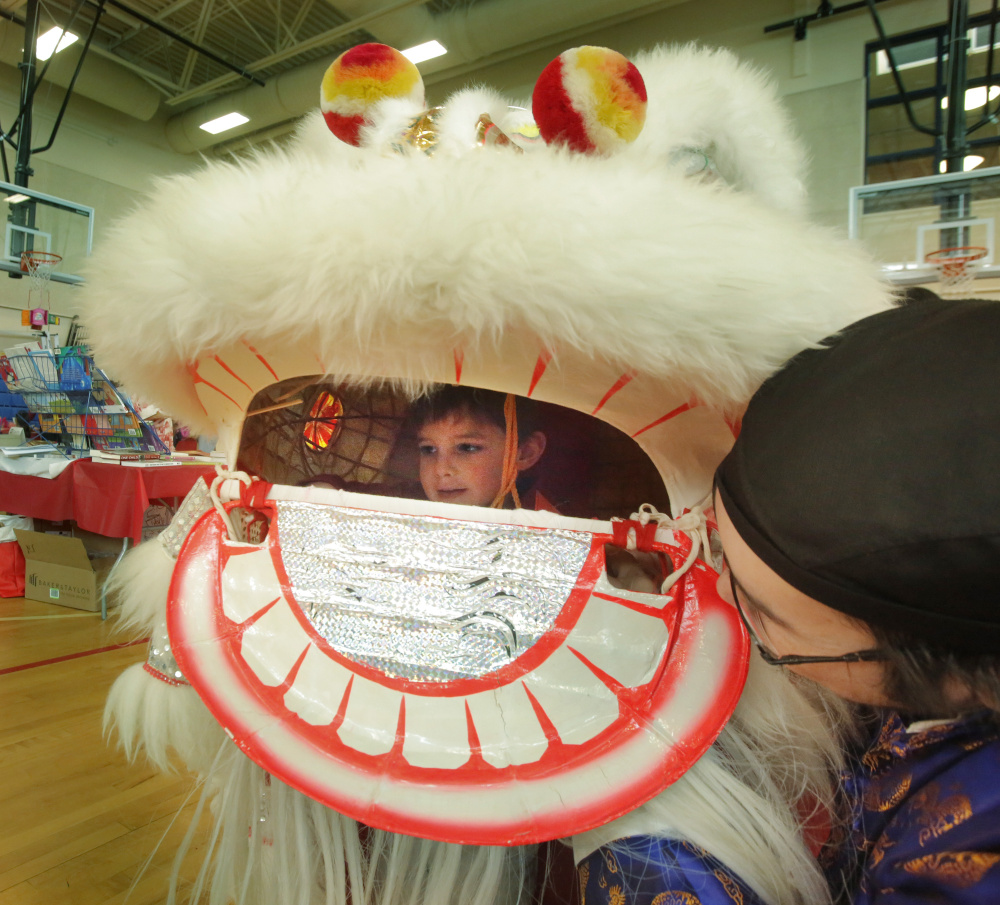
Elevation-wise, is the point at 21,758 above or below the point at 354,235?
below

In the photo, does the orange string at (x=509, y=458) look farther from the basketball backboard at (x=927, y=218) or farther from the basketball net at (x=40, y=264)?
the basketball net at (x=40, y=264)

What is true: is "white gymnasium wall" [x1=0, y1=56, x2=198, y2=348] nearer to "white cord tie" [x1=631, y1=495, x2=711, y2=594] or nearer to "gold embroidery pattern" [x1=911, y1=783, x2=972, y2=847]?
"white cord tie" [x1=631, y1=495, x2=711, y2=594]

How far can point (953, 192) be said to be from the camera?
2350 mm

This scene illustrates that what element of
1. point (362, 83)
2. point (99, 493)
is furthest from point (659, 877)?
point (99, 493)

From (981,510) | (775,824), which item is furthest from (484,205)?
(775,824)

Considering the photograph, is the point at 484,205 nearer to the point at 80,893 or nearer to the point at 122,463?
the point at 80,893

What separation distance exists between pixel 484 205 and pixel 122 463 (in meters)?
2.15

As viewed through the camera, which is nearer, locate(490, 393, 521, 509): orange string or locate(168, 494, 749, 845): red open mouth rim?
locate(168, 494, 749, 845): red open mouth rim

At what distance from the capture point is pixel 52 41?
13.4ft

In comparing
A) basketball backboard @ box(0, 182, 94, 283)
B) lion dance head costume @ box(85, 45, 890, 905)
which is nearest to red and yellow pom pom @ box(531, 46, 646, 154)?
lion dance head costume @ box(85, 45, 890, 905)

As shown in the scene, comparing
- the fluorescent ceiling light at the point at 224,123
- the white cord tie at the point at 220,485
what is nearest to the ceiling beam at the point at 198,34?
the fluorescent ceiling light at the point at 224,123

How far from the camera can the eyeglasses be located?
1.12ft

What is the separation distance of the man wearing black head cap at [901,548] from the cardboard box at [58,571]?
7.49ft

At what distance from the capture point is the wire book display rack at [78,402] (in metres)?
2.23
